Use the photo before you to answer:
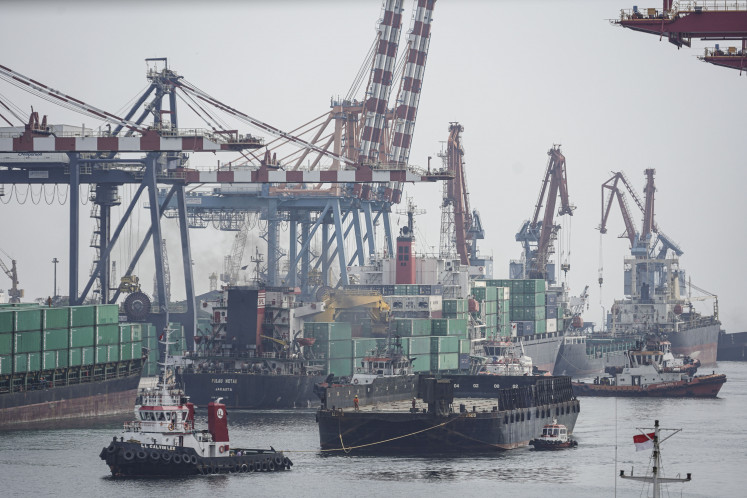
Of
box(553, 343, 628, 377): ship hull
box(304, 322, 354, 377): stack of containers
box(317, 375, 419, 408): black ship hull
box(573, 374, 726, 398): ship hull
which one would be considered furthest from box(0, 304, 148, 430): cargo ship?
box(553, 343, 628, 377): ship hull

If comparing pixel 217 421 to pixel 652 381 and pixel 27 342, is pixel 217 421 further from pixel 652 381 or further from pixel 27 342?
pixel 652 381

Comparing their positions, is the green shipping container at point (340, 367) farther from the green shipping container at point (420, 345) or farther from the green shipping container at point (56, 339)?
the green shipping container at point (56, 339)

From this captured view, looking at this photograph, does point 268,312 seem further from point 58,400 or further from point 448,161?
point 448,161

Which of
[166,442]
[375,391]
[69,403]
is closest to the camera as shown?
[166,442]

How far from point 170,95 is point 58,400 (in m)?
31.8

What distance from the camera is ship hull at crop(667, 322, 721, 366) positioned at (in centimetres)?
16600

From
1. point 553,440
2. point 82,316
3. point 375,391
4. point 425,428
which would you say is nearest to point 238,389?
point 82,316

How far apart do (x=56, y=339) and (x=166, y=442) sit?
26.6 meters

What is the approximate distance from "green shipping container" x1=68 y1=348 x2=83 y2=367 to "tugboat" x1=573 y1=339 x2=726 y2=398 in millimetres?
42510

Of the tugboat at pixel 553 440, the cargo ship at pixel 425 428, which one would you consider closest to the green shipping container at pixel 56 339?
the cargo ship at pixel 425 428

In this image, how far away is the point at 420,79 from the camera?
148500 mm

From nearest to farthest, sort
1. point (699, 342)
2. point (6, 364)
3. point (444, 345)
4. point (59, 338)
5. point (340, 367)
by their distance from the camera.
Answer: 1. point (6, 364)
2. point (59, 338)
3. point (340, 367)
4. point (444, 345)
5. point (699, 342)

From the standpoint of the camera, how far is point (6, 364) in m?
83.8

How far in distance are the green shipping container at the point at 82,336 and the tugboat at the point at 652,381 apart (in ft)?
136
